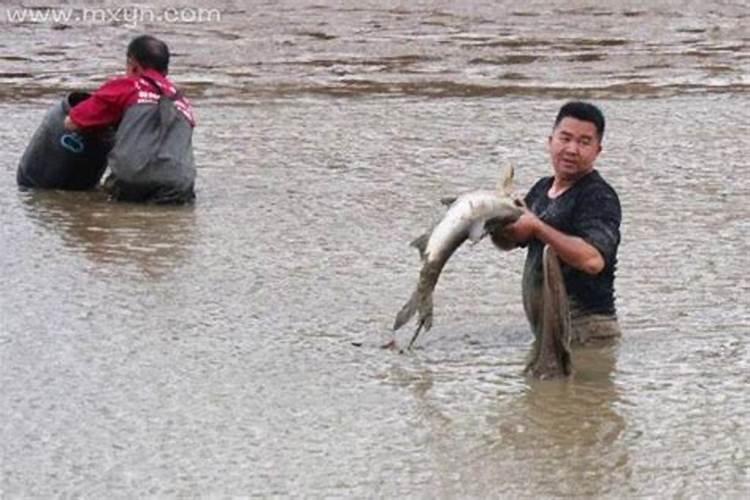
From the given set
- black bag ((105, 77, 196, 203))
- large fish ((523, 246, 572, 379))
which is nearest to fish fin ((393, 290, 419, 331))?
large fish ((523, 246, 572, 379))

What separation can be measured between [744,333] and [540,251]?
908 mm

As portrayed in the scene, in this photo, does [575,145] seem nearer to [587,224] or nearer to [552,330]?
[587,224]

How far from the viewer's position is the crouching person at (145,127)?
9.75 metres

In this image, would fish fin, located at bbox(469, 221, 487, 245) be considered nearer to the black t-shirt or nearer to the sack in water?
the black t-shirt

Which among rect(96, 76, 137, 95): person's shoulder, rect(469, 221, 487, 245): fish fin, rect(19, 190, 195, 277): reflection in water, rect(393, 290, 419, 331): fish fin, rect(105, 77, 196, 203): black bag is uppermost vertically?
rect(469, 221, 487, 245): fish fin

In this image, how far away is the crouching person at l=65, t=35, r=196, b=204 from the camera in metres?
9.75

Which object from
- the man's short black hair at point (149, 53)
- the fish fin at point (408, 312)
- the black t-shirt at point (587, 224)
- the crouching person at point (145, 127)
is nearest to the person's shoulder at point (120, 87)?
the crouching person at point (145, 127)

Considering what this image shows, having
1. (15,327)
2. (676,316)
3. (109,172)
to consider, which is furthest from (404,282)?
(109,172)

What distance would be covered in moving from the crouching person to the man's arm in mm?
3457

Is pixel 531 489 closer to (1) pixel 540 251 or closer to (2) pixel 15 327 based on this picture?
(1) pixel 540 251

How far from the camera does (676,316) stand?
755 centimetres

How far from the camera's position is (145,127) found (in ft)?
32.0

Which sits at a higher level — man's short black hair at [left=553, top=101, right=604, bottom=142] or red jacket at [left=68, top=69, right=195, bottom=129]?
man's short black hair at [left=553, top=101, right=604, bottom=142]

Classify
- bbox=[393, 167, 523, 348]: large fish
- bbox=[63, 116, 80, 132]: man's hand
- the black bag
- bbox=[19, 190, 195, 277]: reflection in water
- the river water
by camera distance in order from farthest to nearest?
bbox=[63, 116, 80, 132]: man's hand, the black bag, bbox=[19, 190, 195, 277]: reflection in water, bbox=[393, 167, 523, 348]: large fish, the river water
